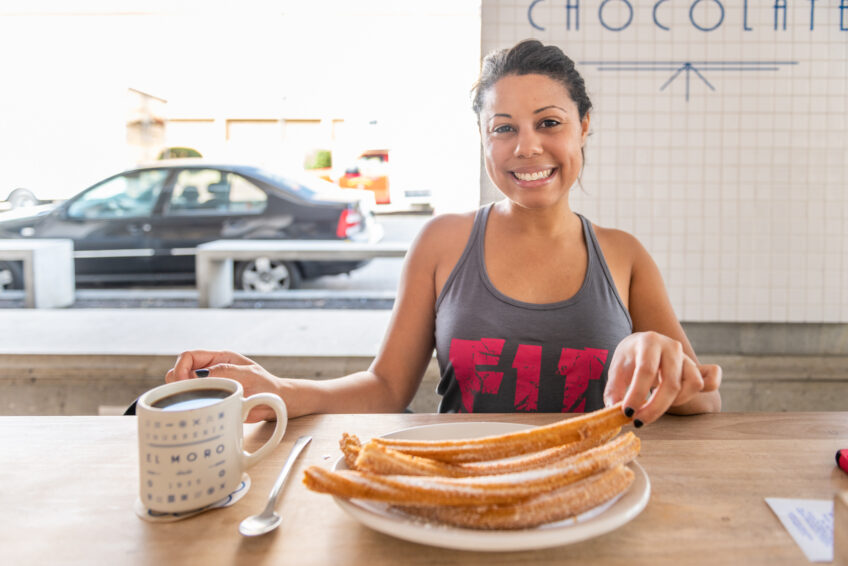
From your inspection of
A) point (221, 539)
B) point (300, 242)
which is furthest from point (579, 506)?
point (300, 242)

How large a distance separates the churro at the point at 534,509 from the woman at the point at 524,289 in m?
0.63

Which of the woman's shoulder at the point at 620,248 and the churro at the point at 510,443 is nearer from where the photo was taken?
the churro at the point at 510,443

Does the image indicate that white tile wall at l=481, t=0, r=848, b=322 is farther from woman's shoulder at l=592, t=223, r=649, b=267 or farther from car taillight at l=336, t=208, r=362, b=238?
car taillight at l=336, t=208, r=362, b=238

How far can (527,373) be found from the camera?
4.48 feet

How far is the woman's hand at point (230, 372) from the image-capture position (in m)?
1.01

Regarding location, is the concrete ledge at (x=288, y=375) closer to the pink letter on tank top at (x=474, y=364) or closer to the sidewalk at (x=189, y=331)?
the sidewalk at (x=189, y=331)

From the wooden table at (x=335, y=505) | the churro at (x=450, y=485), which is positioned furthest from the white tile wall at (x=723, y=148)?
the churro at (x=450, y=485)

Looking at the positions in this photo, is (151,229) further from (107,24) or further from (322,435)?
(322,435)

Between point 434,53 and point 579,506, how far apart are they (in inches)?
142

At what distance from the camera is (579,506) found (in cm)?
63

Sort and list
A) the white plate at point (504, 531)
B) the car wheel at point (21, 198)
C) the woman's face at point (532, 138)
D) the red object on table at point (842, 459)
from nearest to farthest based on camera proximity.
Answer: the white plate at point (504, 531)
the red object on table at point (842, 459)
the woman's face at point (532, 138)
the car wheel at point (21, 198)

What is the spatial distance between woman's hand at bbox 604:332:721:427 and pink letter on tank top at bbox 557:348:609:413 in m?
0.46

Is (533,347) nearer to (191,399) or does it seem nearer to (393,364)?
(393,364)

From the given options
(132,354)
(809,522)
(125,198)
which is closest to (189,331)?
(132,354)
